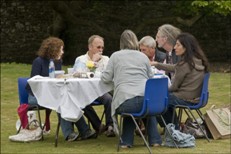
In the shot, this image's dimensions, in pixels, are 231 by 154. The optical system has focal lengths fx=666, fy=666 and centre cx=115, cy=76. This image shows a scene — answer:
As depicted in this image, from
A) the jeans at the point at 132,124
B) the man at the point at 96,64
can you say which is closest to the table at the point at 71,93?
the jeans at the point at 132,124

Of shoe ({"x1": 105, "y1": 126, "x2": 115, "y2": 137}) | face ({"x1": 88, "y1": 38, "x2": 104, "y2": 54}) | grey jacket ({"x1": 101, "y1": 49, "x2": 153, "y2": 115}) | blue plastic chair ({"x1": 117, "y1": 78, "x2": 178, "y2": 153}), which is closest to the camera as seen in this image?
blue plastic chair ({"x1": 117, "y1": 78, "x2": 178, "y2": 153})

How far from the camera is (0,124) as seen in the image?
380 inches

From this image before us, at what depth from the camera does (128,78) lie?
7.14m

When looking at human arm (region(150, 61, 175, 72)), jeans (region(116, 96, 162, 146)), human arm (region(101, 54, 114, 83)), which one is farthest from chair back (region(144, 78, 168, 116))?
human arm (region(150, 61, 175, 72))

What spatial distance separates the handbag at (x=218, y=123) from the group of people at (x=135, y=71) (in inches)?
15.1

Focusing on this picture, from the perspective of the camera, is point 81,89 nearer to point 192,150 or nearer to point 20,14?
point 192,150

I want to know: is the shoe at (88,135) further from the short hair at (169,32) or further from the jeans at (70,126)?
the short hair at (169,32)

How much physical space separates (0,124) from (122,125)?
283 centimetres

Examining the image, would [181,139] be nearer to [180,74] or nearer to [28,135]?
[180,74]

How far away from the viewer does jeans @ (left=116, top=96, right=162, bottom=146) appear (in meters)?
7.09

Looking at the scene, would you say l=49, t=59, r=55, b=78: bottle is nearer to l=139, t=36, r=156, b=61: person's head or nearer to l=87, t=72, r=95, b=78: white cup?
l=87, t=72, r=95, b=78: white cup

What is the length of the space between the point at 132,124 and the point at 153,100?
1.47 ft

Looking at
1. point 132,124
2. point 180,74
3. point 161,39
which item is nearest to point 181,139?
point 132,124

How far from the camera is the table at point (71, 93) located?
736 cm
